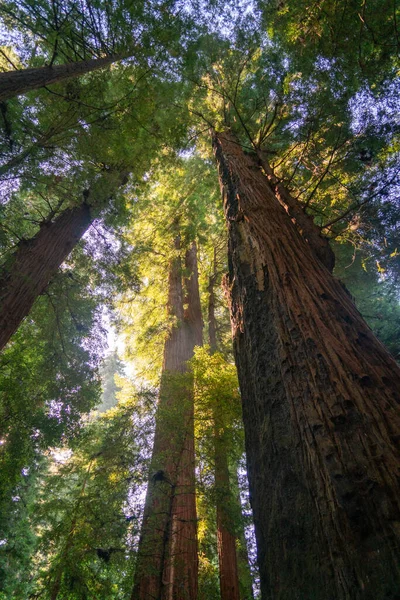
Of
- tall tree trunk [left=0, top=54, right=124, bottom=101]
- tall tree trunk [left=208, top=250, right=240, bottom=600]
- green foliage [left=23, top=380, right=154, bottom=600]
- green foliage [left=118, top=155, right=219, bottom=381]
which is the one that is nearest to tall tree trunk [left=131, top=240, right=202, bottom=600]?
green foliage [left=23, top=380, right=154, bottom=600]

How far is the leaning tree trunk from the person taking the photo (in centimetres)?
108

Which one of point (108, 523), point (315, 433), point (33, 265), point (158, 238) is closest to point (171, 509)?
point (108, 523)

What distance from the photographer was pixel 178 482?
4242mm

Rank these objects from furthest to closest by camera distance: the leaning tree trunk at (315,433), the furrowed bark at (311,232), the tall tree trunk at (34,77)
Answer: the tall tree trunk at (34,77) < the furrowed bark at (311,232) < the leaning tree trunk at (315,433)

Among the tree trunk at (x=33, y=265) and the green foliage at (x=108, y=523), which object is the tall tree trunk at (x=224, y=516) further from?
the tree trunk at (x=33, y=265)

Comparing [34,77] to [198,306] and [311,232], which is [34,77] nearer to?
[311,232]

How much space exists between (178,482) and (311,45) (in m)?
7.47

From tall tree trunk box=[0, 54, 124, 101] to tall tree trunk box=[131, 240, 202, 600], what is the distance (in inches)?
185

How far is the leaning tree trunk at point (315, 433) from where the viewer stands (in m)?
1.08

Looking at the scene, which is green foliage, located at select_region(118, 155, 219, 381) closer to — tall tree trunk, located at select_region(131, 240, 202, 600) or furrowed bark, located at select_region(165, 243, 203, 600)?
tall tree trunk, located at select_region(131, 240, 202, 600)

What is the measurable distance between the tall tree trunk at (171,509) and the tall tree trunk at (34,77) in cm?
471

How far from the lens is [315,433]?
145 centimetres

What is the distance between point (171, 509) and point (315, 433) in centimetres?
327

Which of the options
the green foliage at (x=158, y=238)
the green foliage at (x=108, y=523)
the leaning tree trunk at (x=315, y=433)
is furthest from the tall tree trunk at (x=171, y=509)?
the green foliage at (x=158, y=238)
